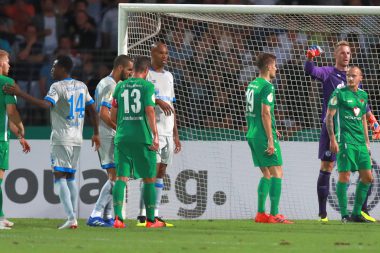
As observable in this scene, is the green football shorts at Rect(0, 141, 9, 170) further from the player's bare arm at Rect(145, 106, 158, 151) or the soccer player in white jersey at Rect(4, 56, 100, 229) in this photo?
the player's bare arm at Rect(145, 106, 158, 151)

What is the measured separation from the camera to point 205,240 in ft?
32.8

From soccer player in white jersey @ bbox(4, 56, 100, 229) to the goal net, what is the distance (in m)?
2.58

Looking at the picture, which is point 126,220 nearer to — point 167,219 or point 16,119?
point 167,219

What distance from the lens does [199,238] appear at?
33.5 feet

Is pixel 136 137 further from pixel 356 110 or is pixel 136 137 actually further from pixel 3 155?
pixel 356 110

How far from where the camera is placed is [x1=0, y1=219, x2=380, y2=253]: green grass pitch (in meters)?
9.09

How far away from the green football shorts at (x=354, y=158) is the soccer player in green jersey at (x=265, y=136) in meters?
0.71

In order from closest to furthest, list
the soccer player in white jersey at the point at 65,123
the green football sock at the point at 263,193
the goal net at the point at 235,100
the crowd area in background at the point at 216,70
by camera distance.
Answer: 1. the soccer player in white jersey at the point at 65,123
2. the green football sock at the point at 263,193
3. the goal net at the point at 235,100
4. the crowd area in background at the point at 216,70

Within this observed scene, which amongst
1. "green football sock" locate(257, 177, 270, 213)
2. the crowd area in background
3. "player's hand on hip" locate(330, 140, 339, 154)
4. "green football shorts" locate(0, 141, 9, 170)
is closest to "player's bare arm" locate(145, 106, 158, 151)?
"green football shorts" locate(0, 141, 9, 170)

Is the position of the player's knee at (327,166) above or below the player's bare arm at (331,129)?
below

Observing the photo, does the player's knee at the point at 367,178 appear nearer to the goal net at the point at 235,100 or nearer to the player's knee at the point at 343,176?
the player's knee at the point at 343,176

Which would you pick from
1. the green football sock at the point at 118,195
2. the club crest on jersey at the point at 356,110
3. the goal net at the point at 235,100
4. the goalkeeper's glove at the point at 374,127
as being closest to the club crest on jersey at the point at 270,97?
the club crest on jersey at the point at 356,110

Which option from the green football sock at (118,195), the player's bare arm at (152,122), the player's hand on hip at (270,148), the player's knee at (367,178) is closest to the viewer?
the player's bare arm at (152,122)

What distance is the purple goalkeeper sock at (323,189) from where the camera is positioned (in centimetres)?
1342
